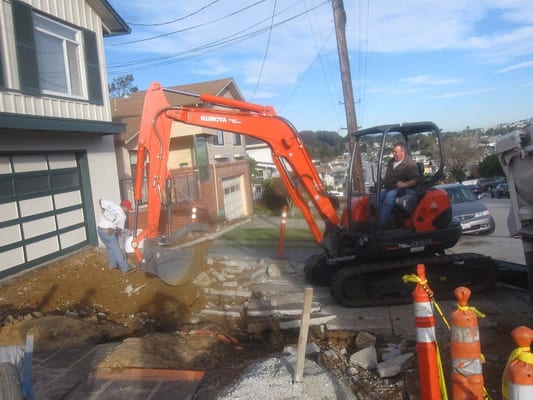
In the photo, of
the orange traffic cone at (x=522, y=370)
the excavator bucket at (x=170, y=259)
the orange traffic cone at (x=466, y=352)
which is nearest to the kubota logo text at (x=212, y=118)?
the excavator bucket at (x=170, y=259)

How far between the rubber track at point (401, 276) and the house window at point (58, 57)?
24.7 ft

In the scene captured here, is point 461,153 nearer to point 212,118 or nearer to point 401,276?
point 401,276

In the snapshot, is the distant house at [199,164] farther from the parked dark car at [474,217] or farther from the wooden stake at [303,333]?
the wooden stake at [303,333]

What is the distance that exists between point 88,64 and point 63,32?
0.90 m

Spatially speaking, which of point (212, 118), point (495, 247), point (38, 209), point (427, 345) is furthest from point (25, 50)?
point (495, 247)

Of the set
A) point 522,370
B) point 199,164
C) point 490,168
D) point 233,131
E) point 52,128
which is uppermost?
point 52,128

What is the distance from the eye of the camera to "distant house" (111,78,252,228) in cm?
1788

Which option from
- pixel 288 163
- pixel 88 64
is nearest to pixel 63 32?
pixel 88 64

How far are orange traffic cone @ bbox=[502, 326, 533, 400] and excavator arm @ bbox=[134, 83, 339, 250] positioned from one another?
5.45 meters

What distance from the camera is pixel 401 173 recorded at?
7406 mm

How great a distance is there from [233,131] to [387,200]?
8.76ft

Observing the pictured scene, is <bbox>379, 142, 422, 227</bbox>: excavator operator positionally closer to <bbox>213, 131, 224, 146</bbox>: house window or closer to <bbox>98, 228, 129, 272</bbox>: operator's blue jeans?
<bbox>98, 228, 129, 272</bbox>: operator's blue jeans

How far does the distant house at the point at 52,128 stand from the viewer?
934 cm

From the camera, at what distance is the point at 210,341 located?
Result: 6371 mm
